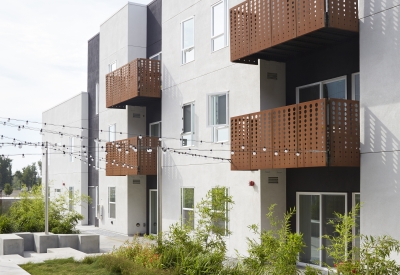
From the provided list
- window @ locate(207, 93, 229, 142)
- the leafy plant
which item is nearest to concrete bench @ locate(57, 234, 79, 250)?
window @ locate(207, 93, 229, 142)

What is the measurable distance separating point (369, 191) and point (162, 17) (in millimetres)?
12725

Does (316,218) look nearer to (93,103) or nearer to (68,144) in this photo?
(93,103)

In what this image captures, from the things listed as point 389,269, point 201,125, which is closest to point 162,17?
point 201,125

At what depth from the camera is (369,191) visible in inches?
456

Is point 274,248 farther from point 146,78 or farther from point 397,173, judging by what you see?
point 146,78

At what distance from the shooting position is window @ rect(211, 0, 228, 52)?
17141mm

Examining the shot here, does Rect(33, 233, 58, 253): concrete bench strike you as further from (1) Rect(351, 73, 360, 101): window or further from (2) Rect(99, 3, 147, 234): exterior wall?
(1) Rect(351, 73, 360, 101): window

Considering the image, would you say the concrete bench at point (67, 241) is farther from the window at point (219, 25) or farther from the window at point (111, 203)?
the window at point (111, 203)

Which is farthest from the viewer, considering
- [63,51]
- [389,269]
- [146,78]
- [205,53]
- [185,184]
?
[146,78]

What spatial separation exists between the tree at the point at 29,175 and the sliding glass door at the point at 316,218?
7610cm

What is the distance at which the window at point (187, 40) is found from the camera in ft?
63.2

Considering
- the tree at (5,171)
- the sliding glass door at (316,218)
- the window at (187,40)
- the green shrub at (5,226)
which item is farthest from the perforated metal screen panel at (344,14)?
the tree at (5,171)

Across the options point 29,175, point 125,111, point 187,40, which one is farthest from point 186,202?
point 29,175

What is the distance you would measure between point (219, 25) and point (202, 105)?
2747 millimetres
